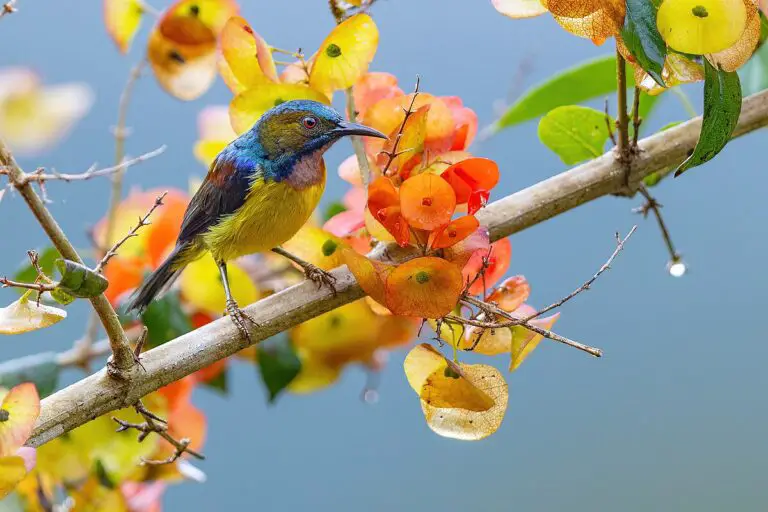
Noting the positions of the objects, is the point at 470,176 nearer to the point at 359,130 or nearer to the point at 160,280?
the point at 359,130

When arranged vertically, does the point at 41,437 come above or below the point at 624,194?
below

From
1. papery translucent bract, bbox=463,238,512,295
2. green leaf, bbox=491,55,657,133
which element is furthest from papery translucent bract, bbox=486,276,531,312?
green leaf, bbox=491,55,657,133

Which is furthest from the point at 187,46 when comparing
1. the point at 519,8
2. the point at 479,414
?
the point at 479,414

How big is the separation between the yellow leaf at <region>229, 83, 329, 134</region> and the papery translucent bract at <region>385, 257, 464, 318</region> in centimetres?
18

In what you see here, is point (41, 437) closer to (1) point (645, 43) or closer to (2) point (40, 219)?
(2) point (40, 219)

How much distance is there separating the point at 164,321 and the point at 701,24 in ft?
1.78

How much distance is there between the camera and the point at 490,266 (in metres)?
0.62

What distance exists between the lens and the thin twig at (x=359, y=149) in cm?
65

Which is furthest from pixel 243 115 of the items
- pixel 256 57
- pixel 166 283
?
pixel 166 283

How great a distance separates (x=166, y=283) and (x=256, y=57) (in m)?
0.26

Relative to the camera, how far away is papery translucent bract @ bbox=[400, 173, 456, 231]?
1.76 ft

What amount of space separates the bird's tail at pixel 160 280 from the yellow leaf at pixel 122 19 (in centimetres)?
19

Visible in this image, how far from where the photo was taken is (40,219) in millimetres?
456

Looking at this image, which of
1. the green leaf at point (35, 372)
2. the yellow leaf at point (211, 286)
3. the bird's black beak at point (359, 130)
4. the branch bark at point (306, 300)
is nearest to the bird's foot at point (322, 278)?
the branch bark at point (306, 300)
